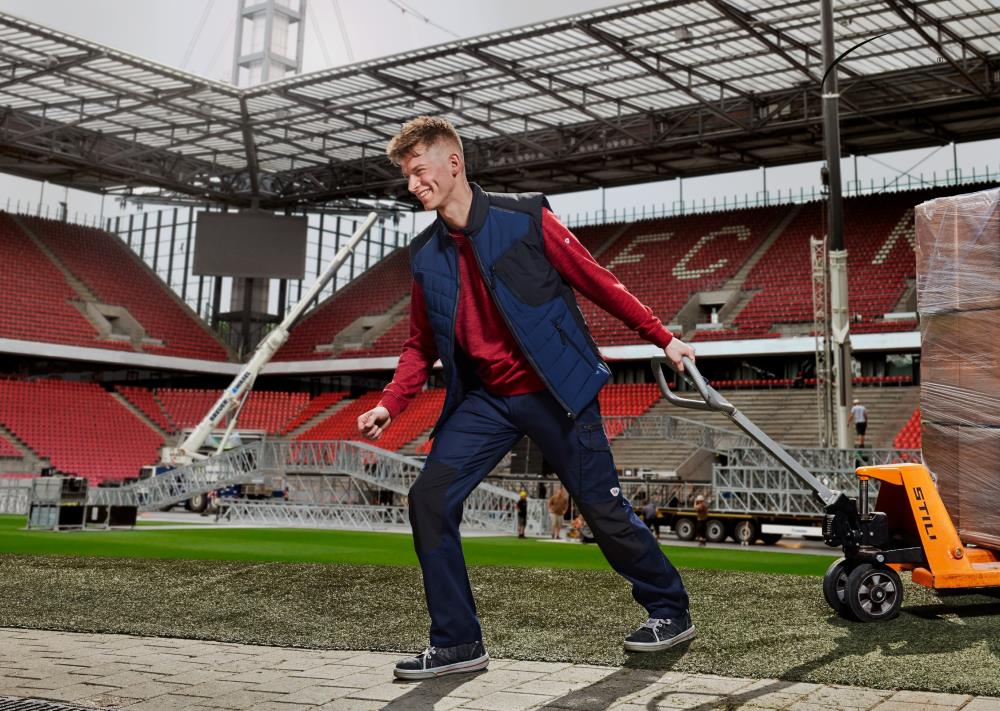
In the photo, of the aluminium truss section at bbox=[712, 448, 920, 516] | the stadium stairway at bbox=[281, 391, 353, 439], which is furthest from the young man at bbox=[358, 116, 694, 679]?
the stadium stairway at bbox=[281, 391, 353, 439]

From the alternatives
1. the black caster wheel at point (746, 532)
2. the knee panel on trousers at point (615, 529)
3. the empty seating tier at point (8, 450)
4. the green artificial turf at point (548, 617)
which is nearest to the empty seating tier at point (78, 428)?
the empty seating tier at point (8, 450)

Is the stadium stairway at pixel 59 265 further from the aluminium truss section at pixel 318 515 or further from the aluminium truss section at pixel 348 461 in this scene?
the aluminium truss section at pixel 318 515

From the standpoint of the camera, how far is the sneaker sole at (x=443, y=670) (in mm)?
4527

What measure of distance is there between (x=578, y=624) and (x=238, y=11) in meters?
51.0

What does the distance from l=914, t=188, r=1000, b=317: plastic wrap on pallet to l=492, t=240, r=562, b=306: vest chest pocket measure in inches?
153

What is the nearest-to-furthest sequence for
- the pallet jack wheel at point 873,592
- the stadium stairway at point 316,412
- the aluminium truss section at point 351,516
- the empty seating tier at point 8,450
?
the pallet jack wheel at point 873,592
the aluminium truss section at point 351,516
the empty seating tier at point 8,450
the stadium stairway at point 316,412

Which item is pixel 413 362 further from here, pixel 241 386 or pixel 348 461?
pixel 241 386

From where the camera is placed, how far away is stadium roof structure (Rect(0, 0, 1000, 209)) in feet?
90.6

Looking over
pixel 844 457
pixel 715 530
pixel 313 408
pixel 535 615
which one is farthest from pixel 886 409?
pixel 535 615

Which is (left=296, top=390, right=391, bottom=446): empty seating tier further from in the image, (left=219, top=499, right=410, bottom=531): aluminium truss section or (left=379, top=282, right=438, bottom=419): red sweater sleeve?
(left=379, top=282, right=438, bottom=419): red sweater sleeve

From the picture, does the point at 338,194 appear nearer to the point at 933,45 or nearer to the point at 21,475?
the point at 21,475

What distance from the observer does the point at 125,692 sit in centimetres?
449

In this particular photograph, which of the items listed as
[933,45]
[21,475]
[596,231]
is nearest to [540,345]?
[933,45]

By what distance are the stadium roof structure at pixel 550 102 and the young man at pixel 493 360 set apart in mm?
23297
